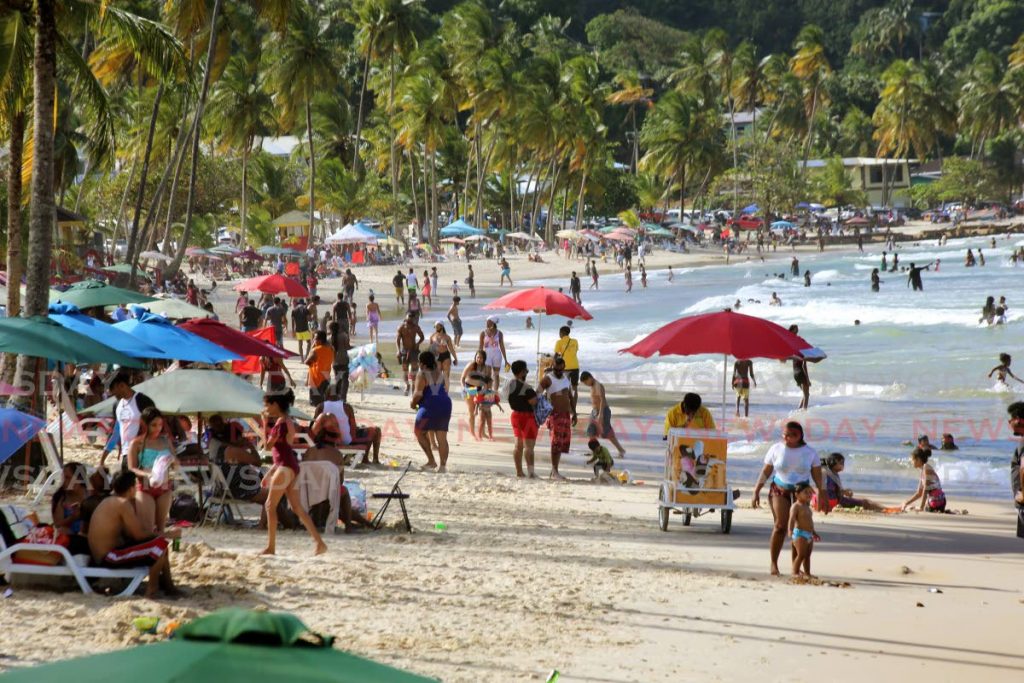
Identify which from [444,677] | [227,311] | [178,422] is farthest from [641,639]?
[227,311]

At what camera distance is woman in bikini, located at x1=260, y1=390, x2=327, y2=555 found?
8641 mm

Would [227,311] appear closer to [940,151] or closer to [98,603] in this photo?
[98,603]

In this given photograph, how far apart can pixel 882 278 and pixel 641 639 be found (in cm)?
5188

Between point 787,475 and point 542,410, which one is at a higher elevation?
point 542,410

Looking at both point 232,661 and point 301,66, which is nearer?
point 232,661

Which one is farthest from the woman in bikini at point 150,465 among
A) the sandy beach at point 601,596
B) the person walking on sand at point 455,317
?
the person walking on sand at point 455,317

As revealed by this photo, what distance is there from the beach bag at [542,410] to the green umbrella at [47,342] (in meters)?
4.58

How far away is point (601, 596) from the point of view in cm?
806

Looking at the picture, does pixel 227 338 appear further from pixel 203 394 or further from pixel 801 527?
pixel 801 527

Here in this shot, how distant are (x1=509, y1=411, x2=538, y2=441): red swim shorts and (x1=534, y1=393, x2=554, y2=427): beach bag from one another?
101 millimetres

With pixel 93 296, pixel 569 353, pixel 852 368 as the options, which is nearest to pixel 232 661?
pixel 93 296

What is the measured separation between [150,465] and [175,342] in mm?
2632

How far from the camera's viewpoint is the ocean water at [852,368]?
15344 millimetres

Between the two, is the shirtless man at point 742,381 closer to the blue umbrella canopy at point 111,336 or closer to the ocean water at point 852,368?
the ocean water at point 852,368
